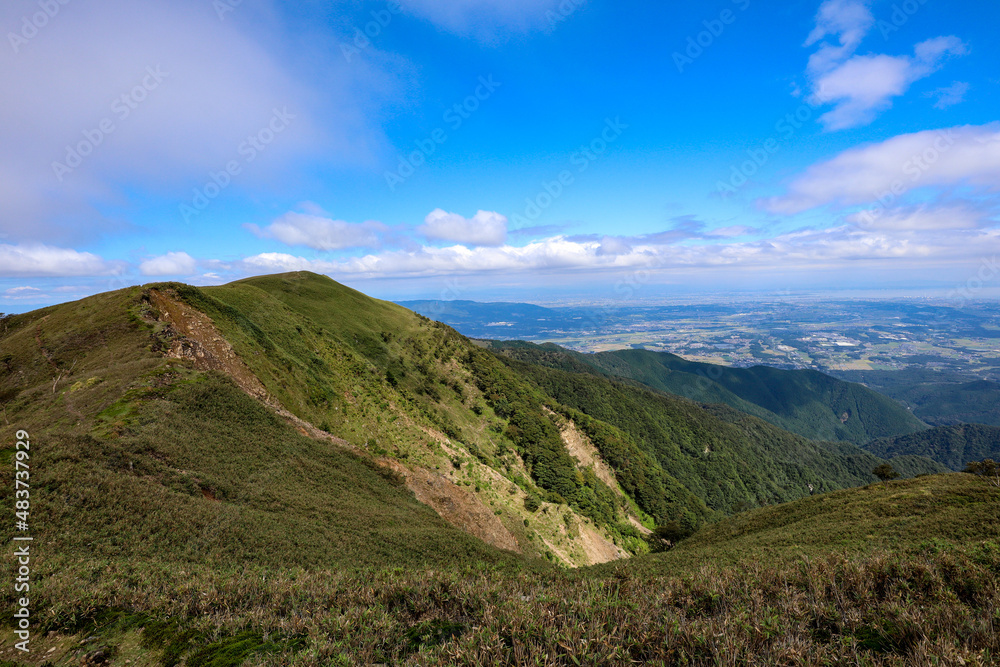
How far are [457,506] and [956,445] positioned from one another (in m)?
270

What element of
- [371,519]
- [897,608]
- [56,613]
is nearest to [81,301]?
[371,519]

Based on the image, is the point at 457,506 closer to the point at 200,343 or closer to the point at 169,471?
the point at 169,471

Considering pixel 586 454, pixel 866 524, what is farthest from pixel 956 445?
pixel 866 524

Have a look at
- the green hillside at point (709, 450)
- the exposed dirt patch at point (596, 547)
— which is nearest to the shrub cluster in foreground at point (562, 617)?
the exposed dirt patch at point (596, 547)

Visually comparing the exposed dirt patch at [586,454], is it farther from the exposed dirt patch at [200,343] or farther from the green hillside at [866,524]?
the exposed dirt patch at [200,343]

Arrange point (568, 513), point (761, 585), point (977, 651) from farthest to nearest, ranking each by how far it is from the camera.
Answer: point (568, 513), point (761, 585), point (977, 651)

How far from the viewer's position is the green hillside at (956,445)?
6609 inches

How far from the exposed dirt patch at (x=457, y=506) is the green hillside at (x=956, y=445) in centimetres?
24510

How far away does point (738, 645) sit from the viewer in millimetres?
5281

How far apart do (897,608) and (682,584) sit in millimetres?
3550

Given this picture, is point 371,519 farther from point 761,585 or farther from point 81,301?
point 81,301

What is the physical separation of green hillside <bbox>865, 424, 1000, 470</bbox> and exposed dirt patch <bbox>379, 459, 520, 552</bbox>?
24510 centimetres

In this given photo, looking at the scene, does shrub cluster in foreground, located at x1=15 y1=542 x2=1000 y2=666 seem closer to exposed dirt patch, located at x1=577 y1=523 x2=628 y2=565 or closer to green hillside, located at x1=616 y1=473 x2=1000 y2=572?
green hillside, located at x1=616 y1=473 x2=1000 y2=572

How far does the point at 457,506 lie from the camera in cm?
2967
